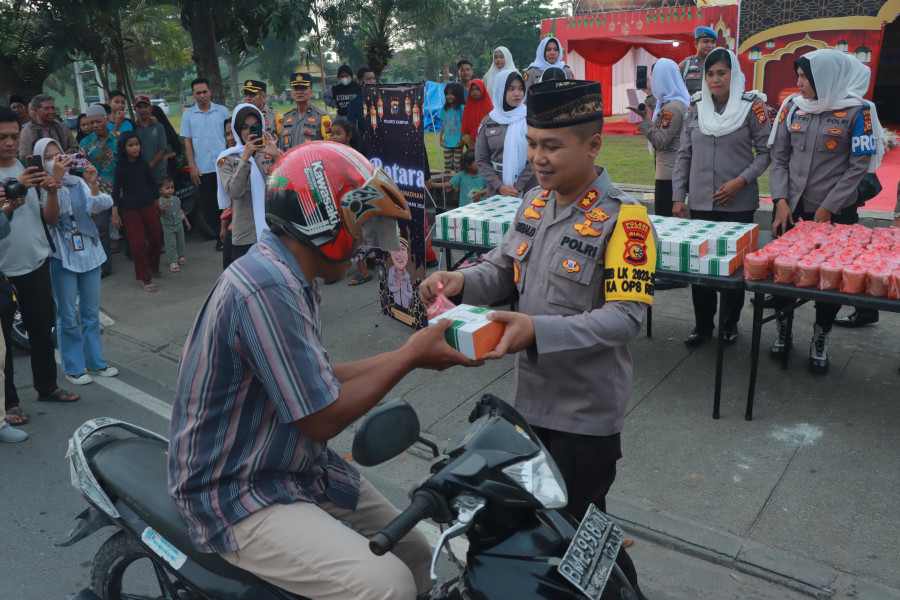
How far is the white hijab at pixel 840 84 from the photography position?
17.1ft

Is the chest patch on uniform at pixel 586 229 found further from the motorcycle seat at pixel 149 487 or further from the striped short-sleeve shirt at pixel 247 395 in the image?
the motorcycle seat at pixel 149 487

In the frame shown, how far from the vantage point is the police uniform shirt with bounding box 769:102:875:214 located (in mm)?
5273

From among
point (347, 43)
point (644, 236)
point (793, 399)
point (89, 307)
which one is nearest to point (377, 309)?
point (89, 307)

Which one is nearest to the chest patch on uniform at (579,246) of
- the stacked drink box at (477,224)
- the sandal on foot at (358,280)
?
the stacked drink box at (477,224)

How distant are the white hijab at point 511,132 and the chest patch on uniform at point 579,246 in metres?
4.48

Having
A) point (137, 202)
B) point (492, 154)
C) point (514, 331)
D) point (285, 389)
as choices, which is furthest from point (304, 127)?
point (285, 389)

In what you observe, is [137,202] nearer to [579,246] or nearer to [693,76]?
[693,76]

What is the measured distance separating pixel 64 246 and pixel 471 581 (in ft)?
16.0

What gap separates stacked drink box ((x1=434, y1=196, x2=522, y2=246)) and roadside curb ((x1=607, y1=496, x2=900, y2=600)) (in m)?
2.44

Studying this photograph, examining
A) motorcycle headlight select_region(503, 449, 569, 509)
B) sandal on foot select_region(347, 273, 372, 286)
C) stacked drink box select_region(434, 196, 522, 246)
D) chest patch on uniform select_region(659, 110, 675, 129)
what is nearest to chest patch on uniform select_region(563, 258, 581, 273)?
motorcycle headlight select_region(503, 449, 569, 509)

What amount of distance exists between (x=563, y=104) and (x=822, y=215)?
12.7 feet

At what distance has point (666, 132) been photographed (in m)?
7.37

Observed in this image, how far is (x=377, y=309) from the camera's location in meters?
7.48

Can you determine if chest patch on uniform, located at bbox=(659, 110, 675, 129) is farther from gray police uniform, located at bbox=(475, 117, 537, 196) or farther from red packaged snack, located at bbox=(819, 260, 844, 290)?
red packaged snack, located at bbox=(819, 260, 844, 290)
